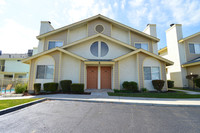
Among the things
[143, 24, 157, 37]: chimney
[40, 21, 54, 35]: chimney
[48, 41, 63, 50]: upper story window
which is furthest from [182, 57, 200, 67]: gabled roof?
[40, 21, 54, 35]: chimney

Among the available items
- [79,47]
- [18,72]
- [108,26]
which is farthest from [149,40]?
[18,72]

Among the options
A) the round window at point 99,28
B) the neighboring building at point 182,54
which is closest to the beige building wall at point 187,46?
the neighboring building at point 182,54

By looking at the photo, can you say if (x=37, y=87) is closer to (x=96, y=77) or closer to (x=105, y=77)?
(x=96, y=77)

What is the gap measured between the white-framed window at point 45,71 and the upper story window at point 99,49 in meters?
5.09

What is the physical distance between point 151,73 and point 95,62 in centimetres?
651

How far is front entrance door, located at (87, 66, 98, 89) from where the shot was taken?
1177cm

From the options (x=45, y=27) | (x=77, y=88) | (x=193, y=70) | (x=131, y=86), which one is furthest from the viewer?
(x=45, y=27)

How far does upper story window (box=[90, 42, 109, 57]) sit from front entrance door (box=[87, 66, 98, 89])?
177 centimetres

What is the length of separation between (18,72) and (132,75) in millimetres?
22399

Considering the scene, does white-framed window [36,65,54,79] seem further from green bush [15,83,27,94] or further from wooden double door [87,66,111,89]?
wooden double door [87,66,111,89]

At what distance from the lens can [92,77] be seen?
1191 cm

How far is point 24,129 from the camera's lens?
3.07 meters

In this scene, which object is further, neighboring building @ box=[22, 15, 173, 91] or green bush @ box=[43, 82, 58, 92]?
neighboring building @ box=[22, 15, 173, 91]

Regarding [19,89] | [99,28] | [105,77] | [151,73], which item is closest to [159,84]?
[151,73]
